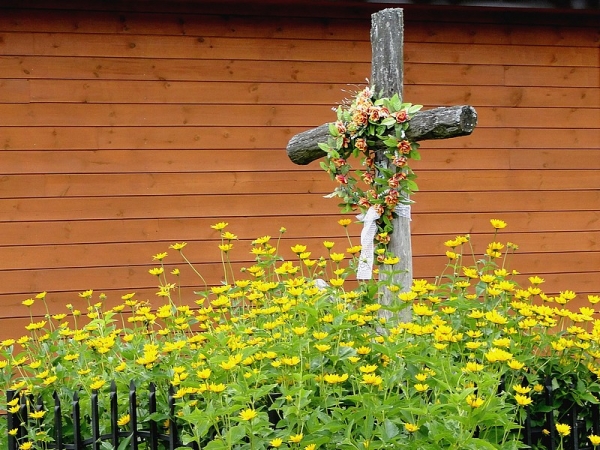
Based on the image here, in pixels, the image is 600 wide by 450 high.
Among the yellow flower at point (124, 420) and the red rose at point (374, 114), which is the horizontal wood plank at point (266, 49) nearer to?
the red rose at point (374, 114)

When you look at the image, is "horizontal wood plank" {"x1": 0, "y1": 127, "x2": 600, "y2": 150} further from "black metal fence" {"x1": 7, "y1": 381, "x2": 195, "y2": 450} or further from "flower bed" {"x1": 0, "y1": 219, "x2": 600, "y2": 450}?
"black metal fence" {"x1": 7, "y1": 381, "x2": 195, "y2": 450}

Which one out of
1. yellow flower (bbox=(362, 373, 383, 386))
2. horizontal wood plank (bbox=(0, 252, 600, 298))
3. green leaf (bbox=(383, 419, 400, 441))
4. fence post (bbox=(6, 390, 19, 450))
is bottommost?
fence post (bbox=(6, 390, 19, 450))

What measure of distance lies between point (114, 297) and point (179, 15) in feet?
6.00

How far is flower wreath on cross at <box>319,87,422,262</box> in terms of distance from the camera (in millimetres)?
3570

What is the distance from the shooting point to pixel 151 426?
8.47ft

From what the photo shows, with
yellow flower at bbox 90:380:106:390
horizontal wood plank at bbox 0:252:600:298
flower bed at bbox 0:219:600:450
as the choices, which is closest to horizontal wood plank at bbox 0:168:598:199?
horizontal wood plank at bbox 0:252:600:298

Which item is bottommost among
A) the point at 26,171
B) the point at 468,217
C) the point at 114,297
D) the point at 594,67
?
the point at 114,297

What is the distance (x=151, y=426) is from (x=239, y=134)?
3.44 metres

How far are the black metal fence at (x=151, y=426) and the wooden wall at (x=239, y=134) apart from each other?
109 inches

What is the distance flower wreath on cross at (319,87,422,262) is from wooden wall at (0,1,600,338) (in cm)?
209

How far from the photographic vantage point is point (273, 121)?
5.87 m

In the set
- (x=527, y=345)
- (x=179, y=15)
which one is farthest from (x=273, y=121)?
(x=527, y=345)

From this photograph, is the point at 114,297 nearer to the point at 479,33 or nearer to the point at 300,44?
the point at 300,44

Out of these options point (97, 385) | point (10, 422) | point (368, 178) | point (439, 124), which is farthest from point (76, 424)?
point (439, 124)
